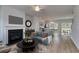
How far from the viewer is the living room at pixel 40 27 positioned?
77.5 inches

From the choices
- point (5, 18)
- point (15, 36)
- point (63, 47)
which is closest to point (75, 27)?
point (63, 47)

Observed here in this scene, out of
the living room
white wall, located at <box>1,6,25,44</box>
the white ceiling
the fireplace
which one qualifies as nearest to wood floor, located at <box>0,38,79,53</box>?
the living room

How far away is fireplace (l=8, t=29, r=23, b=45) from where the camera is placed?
1.99m

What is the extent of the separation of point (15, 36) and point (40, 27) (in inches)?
22.6

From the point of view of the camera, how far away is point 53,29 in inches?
84.2

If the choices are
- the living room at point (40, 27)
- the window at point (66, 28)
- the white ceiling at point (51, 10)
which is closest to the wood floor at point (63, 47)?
the living room at point (40, 27)

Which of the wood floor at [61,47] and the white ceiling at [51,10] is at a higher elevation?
the white ceiling at [51,10]

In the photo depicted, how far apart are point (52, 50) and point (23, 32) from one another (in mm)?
724

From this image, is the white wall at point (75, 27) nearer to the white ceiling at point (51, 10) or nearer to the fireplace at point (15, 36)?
the white ceiling at point (51, 10)

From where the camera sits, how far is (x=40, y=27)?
2123 mm

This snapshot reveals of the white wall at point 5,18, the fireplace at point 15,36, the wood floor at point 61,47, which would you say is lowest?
the wood floor at point 61,47

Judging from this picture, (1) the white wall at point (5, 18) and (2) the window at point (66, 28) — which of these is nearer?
(1) the white wall at point (5, 18)

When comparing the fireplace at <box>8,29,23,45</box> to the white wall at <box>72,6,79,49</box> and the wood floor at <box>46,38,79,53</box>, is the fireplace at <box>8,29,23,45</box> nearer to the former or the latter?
the wood floor at <box>46,38,79,53</box>
